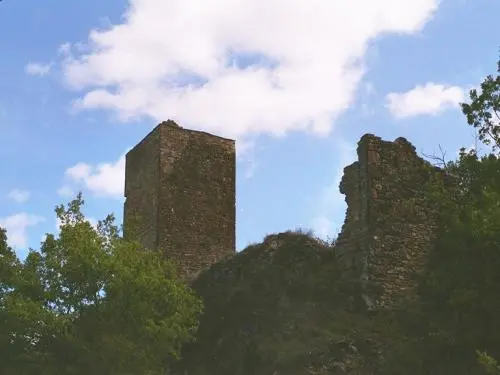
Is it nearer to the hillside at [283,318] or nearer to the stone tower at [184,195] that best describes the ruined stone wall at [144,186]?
the stone tower at [184,195]

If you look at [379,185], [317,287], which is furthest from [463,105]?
[317,287]

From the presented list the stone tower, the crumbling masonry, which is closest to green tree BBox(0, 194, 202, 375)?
the crumbling masonry

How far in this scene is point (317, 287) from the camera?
18141 mm

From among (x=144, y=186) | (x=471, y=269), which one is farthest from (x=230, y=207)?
(x=471, y=269)

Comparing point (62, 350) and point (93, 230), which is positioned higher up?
point (93, 230)

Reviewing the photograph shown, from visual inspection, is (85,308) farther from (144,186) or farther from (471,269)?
(144,186)

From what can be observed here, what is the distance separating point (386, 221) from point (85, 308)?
7.36m

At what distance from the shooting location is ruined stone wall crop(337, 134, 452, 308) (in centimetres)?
1745

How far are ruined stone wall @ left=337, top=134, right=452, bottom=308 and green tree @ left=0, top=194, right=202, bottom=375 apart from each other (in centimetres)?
445

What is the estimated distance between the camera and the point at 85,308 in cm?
1448

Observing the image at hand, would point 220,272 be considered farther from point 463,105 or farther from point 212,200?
point 463,105

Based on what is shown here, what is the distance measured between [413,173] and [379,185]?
3.77 ft

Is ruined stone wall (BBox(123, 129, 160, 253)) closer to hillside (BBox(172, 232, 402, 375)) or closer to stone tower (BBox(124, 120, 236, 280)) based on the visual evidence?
stone tower (BBox(124, 120, 236, 280))

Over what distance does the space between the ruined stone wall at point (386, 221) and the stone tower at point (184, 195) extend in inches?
258
